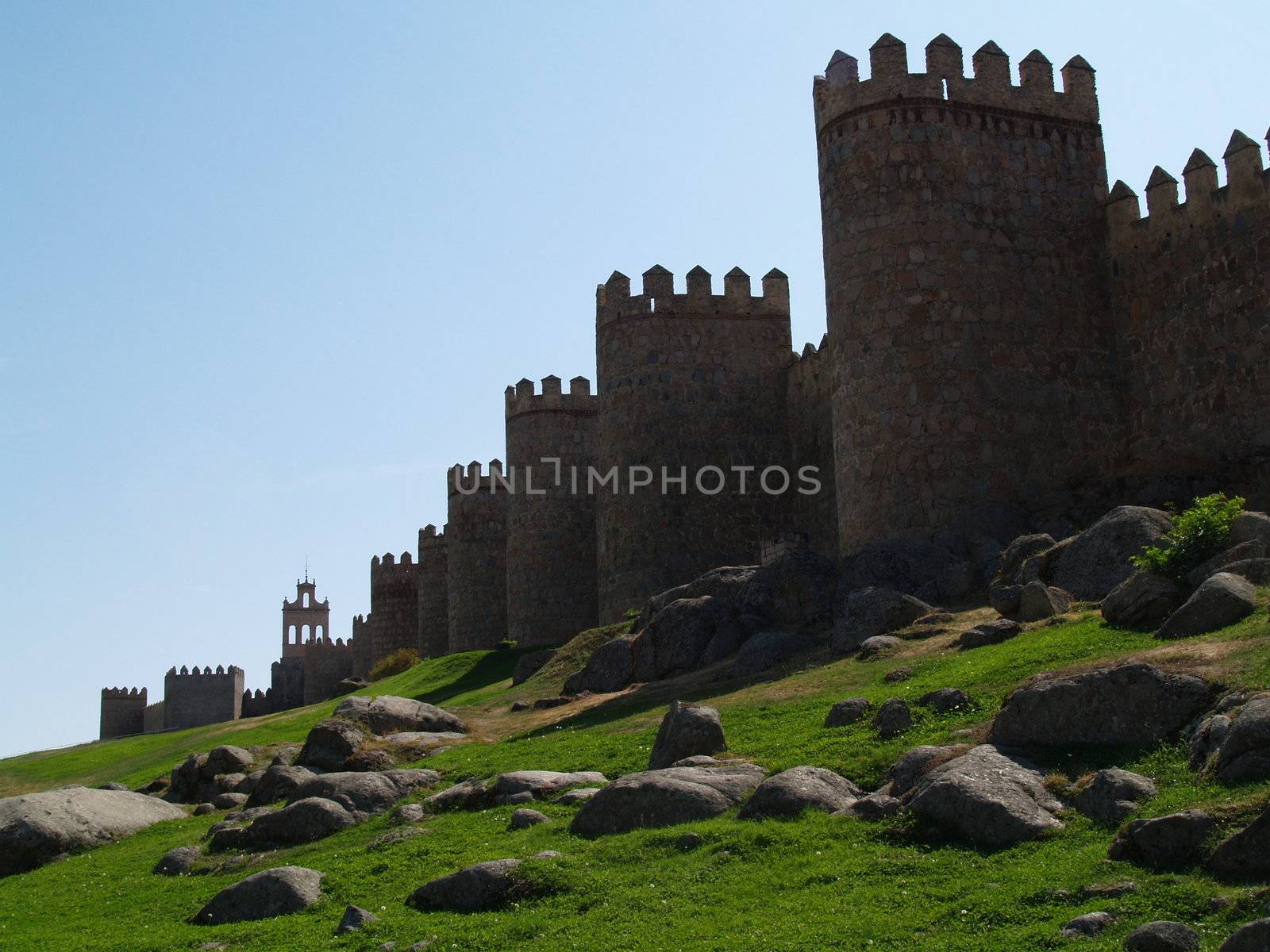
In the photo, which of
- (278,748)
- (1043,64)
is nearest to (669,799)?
(278,748)

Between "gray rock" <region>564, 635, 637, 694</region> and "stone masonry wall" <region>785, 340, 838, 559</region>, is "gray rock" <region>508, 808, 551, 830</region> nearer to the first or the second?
"gray rock" <region>564, 635, 637, 694</region>

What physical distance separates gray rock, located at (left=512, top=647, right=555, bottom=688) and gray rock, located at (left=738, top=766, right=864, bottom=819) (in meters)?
16.3

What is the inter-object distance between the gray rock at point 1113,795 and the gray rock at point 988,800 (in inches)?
8.4

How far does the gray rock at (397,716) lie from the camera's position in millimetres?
18859

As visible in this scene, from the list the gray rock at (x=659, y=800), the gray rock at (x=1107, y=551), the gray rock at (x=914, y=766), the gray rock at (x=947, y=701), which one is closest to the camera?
the gray rock at (x=914, y=766)

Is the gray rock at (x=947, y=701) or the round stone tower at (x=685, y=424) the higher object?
the round stone tower at (x=685, y=424)

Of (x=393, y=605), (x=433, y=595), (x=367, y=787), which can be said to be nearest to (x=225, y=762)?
(x=367, y=787)

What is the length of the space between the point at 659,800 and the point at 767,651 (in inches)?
289

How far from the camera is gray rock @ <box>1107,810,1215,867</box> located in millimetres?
8484

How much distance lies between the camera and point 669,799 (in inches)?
451

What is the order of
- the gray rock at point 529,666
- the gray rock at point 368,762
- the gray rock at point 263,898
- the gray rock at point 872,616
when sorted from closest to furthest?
the gray rock at point 263,898 → the gray rock at point 368,762 → the gray rock at point 872,616 → the gray rock at point 529,666

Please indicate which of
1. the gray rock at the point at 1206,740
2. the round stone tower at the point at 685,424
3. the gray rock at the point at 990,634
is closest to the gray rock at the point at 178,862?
the gray rock at the point at 990,634

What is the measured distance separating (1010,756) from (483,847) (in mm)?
3993

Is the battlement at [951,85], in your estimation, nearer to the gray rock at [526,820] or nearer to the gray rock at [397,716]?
the gray rock at [397,716]
